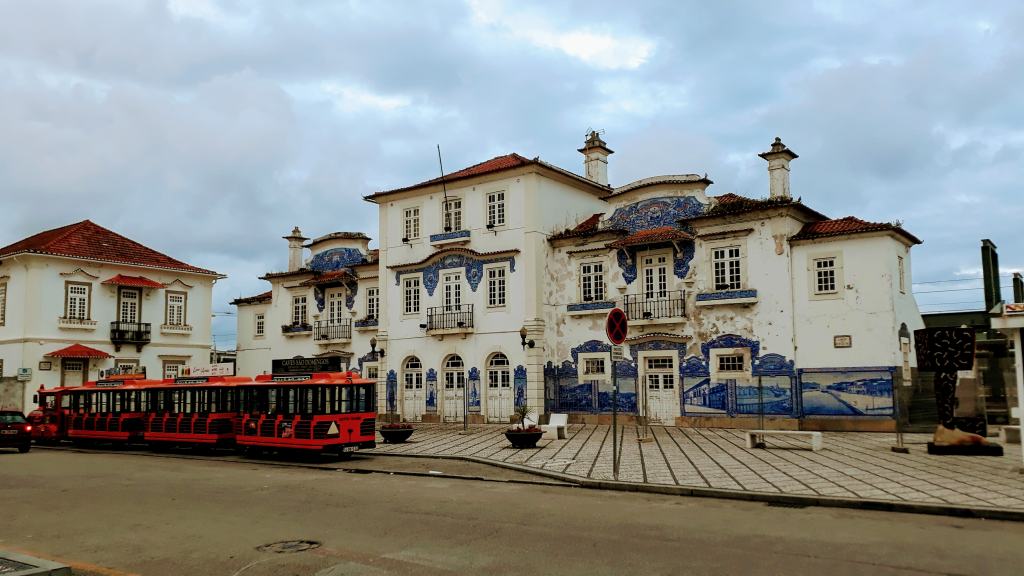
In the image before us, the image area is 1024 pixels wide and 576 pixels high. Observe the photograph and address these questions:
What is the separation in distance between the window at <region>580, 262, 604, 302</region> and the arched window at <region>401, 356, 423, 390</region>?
840 centimetres

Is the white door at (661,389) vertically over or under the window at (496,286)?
under

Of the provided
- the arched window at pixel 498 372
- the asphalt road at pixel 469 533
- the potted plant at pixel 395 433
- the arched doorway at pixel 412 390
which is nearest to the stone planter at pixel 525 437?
the potted plant at pixel 395 433

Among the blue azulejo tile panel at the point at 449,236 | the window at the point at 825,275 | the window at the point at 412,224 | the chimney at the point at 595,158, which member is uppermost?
the chimney at the point at 595,158

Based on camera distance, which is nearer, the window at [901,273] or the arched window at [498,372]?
the window at [901,273]

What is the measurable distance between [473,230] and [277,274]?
536 inches

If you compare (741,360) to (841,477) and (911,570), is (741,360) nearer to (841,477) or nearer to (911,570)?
(841,477)

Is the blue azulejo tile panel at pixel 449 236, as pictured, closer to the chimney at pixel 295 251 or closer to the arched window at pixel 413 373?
the arched window at pixel 413 373

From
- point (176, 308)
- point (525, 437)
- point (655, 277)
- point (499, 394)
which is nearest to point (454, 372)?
point (499, 394)

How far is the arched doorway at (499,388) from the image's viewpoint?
34.1 m

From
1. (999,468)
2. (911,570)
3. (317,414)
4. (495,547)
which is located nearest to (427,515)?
(495,547)

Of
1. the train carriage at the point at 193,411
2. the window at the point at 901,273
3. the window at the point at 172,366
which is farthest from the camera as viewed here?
the window at the point at 172,366

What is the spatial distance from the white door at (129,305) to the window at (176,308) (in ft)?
6.26

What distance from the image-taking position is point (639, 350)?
104 ft

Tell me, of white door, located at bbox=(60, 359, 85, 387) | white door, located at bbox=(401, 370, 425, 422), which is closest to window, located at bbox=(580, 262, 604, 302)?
white door, located at bbox=(401, 370, 425, 422)
